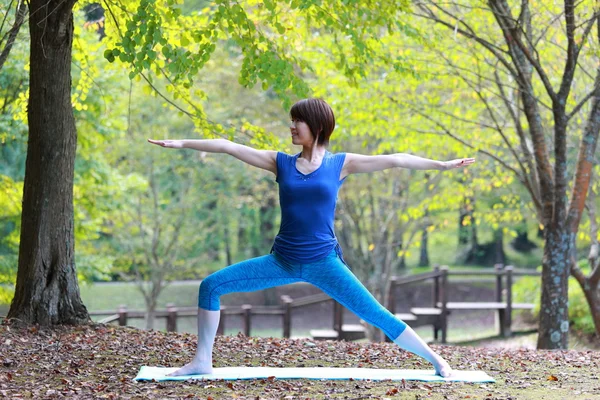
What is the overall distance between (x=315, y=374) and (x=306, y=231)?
1131 millimetres

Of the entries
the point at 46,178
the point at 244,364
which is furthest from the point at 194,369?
the point at 46,178

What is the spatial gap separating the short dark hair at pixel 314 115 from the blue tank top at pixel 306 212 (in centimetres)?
25

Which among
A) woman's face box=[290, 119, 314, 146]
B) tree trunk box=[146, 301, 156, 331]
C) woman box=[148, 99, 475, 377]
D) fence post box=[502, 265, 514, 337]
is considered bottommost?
tree trunk box=[146, 301, 156, 331]

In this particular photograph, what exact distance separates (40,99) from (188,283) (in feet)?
82.4

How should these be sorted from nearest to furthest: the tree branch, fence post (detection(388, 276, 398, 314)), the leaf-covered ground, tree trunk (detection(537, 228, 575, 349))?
the leaf-covered ground, the tree branch, tree trunk (detection(537, 228, 575, 349)), fence post (detection(388, 276, 398, 314))

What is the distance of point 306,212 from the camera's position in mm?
5051

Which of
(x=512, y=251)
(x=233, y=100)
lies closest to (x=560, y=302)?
(x=233, y=100)

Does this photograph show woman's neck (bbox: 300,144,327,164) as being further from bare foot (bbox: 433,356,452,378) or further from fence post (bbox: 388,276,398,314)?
fence post (bbox: 388,276,398,314)

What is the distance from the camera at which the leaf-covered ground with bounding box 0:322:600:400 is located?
4.89m

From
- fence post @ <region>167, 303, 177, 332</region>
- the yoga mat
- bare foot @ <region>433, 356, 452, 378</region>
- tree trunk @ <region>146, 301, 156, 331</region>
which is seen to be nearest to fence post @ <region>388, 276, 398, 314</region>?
fence post @ <region>167, 303, 177, 332</region>

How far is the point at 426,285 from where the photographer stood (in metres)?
31.4

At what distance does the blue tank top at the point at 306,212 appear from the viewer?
16.6 ft

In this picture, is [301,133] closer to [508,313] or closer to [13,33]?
[13,33]

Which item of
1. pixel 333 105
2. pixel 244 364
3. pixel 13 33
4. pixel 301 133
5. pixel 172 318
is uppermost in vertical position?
pixel 333 105
